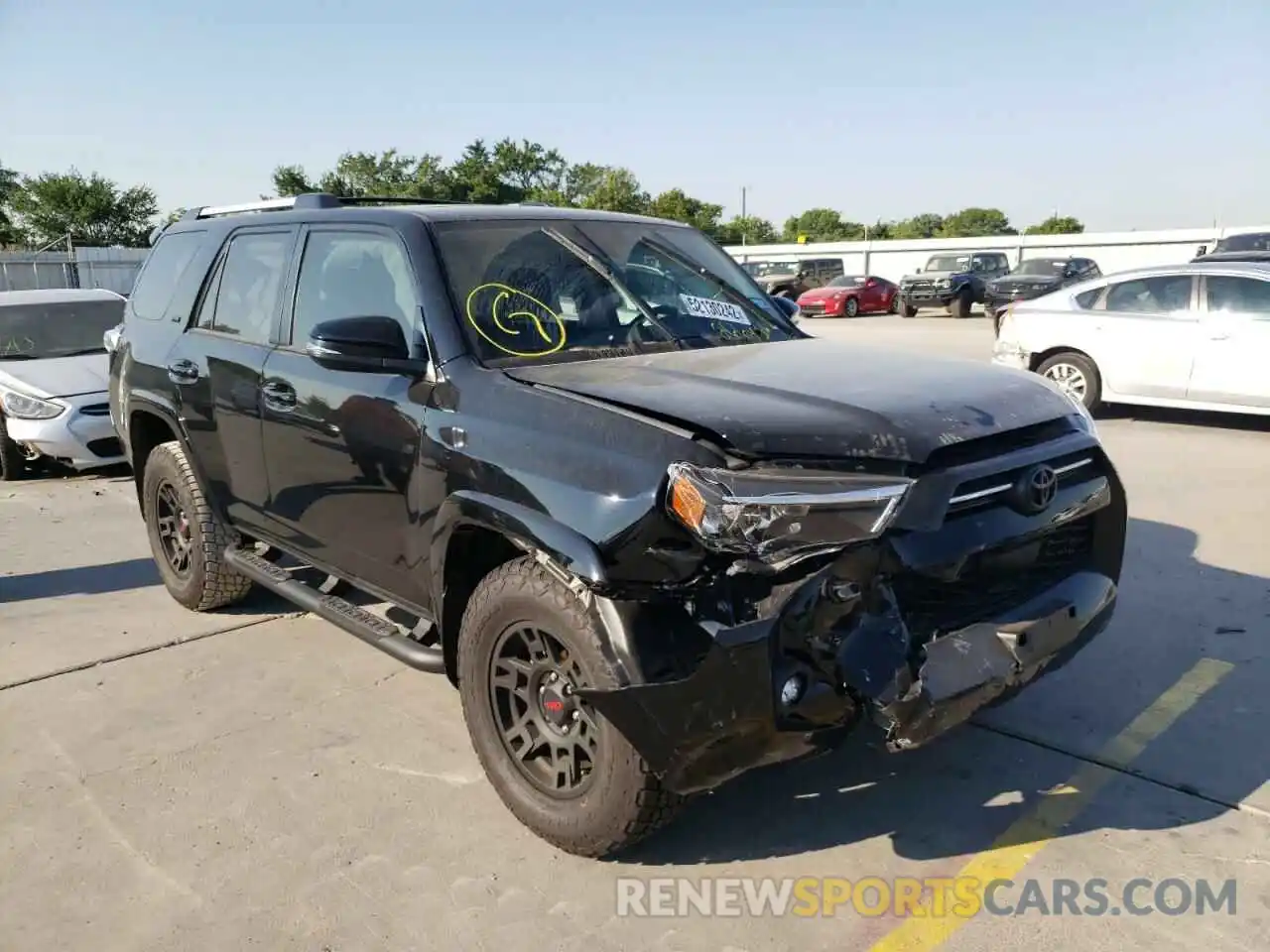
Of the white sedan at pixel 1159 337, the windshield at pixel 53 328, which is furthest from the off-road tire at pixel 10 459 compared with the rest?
the white sedan at pixel 1159 337

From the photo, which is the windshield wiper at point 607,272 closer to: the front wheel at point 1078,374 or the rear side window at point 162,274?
the rear side window at point 162,274

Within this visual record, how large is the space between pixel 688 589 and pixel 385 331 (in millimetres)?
1419

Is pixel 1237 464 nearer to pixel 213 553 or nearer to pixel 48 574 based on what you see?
pixel 213 553

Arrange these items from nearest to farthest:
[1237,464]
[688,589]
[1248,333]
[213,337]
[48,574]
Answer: [688,589] < [213,337] < [48,574] < [1237,464] < [1248,333]

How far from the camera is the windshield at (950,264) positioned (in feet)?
94.5

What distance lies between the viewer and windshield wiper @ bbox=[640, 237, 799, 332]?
4.14m

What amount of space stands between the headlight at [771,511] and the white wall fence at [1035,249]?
33520 mm

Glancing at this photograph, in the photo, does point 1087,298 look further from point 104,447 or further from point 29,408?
point 29,408

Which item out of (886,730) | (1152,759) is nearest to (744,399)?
(886,730)

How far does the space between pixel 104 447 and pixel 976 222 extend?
10933cm

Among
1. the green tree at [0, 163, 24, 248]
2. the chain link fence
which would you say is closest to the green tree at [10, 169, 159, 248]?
the green tree at [0, 163, 24, 248]

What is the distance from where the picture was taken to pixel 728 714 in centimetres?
246

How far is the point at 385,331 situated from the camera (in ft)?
10.7

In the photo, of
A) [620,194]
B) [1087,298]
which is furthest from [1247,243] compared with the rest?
[620,194]
